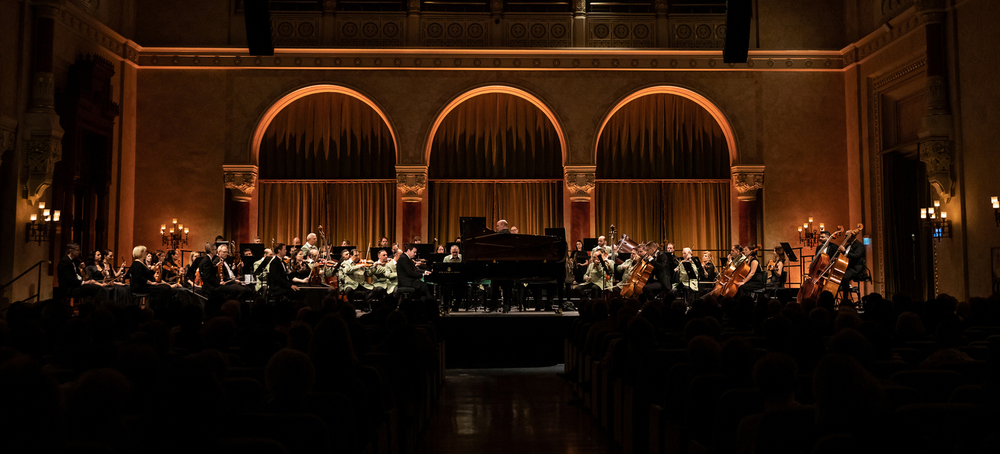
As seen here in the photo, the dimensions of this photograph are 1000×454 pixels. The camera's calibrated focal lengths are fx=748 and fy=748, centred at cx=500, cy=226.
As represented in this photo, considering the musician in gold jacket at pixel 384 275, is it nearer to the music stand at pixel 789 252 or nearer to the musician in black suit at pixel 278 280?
the musician in black suit at pixel 278 280

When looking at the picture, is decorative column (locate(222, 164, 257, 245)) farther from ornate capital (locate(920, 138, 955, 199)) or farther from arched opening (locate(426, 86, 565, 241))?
ornate capital (locate(920, 138, 955, 199))

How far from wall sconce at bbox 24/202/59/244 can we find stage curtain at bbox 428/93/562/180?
8059 millimetres

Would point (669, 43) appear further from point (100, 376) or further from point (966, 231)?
point (100, 376)

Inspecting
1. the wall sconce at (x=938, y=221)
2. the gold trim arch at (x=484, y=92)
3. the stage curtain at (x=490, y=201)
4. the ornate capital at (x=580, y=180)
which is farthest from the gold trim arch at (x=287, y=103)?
the wall sconce at (x=938, y=221)

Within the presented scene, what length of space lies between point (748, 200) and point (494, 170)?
→ 5.92 m

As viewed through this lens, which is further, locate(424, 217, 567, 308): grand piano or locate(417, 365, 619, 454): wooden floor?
locate(424, 217, 567, 308): grand piano

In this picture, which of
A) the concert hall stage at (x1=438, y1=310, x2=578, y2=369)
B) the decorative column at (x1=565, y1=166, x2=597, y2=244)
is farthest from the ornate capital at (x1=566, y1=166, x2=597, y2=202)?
the concert hall stage at (x1=438, y1=310, x2=578, y2=369)

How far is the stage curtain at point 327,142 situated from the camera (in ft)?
58.1

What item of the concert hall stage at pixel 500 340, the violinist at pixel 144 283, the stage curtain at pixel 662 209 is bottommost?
the concert hall stage at pixel 500 340

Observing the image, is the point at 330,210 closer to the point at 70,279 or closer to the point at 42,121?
the point at 42,121

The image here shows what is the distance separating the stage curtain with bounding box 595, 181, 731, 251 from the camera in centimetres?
1805

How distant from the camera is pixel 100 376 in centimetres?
193

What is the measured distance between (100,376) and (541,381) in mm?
6502

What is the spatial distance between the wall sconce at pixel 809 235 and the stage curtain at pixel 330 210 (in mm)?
9202
